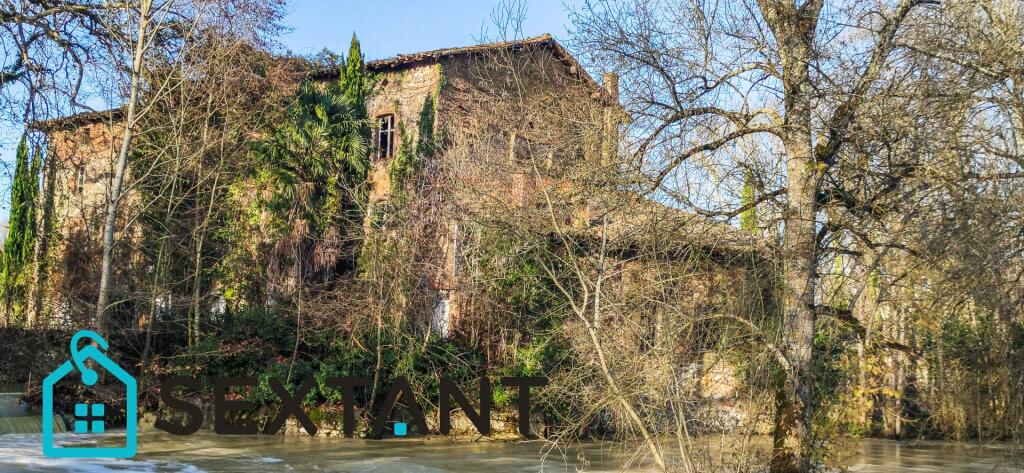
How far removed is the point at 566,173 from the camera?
10820mm

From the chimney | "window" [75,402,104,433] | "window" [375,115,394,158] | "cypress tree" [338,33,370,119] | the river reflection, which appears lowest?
the river reflection

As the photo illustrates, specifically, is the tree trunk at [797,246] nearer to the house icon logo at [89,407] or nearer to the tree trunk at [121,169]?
the house icon logo at [89,407]

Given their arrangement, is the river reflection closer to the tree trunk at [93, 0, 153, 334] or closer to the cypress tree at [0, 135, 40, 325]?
the tree trunk at [93, 0, 153, 334]

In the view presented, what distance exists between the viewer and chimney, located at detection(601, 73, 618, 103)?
1049 centimetres

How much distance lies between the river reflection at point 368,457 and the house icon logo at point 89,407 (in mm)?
282

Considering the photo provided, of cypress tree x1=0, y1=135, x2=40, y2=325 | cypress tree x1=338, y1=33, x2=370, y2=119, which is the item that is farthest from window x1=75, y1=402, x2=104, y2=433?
cypress tree x1=338, y1=33, x2=370, y2=119

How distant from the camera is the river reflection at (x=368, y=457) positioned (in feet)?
37.7

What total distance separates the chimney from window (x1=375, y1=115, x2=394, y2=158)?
12.5 m

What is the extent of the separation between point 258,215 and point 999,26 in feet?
53.4

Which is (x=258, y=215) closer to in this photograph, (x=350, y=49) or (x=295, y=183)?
(x=295, y=183)

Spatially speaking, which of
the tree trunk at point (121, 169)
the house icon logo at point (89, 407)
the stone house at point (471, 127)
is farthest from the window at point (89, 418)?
the stone house at point (471, 127)

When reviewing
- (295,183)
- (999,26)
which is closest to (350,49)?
(295,183)

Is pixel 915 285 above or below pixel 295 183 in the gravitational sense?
below

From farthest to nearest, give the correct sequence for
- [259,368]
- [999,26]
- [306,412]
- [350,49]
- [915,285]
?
[350,49] → [259,368] → [306,412] → [915,285] → [999,26]
